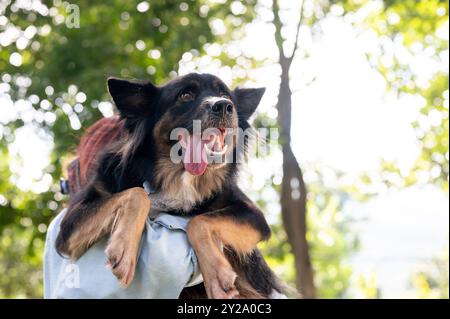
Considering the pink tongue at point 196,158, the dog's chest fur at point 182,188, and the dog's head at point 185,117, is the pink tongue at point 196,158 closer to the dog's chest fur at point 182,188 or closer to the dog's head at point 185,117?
the dog's head at point 185,117

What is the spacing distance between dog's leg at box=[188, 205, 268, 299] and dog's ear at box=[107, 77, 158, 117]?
0.83 metres

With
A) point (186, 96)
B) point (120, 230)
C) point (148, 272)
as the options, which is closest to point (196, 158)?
point (186, 96)

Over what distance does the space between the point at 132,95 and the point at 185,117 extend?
1.17 feet

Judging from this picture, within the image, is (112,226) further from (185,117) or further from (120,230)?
(185,117)

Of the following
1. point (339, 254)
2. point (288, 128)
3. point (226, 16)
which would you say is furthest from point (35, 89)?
point (339, 254)

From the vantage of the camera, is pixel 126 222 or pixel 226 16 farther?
pixel 226 16

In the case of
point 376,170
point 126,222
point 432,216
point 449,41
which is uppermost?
point 449,41

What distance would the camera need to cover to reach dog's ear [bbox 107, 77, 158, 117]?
3918mm

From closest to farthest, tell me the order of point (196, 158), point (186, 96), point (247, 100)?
point (196, 158) < point (186, 96) < point (247, 100)

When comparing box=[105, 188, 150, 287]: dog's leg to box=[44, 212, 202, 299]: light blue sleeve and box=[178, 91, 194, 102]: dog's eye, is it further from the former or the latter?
box=[178, 91, 194, 102]: dog's eye

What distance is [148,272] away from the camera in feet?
10.3

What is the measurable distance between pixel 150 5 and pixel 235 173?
4.97 meters
